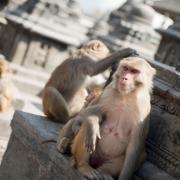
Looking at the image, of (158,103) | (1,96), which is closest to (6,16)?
(1,96)

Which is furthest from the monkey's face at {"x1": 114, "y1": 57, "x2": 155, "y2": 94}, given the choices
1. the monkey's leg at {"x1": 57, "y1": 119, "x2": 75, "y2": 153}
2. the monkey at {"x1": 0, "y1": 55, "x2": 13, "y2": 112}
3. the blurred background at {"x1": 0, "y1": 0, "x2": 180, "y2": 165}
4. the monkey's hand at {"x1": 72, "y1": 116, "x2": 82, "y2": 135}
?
the blurred background at {"x1": 0, "y1": 0, "x2": 180, "y2": 165}

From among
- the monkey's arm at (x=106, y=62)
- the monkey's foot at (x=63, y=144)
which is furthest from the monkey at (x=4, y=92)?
the monkey's foot at (x=63, y=144)

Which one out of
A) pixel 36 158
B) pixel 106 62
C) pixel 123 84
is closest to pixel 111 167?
pixel 123 84

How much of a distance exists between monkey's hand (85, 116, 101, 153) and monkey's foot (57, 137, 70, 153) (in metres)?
0.38

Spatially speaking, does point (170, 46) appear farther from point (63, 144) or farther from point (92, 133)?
point (92, 133)

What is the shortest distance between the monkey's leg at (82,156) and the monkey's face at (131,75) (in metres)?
0.37

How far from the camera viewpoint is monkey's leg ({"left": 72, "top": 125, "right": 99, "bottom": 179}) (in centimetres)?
287

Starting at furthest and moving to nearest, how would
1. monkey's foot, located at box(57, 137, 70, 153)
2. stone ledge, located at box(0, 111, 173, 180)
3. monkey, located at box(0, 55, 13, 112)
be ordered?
1. monkey, located at box(0, 55, 13, 112)
2. monkey's foot, located at box(57, 137, 70, 153)
3. stone ledge, located at box(0, 111, 173, 180)

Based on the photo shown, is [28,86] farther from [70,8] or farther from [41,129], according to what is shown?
[41,129]

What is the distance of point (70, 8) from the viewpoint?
10484 millimetres

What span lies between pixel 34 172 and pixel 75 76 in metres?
1.42

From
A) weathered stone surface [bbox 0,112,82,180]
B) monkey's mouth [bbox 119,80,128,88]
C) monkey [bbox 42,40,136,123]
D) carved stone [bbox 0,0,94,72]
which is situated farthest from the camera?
carved stone [bbox 0,0,94,72]

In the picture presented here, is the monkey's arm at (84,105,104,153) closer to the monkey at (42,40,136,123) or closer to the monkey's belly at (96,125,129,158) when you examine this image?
the monkey's belly at (96,125,129,158)

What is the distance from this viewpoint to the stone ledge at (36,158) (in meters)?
3.02
